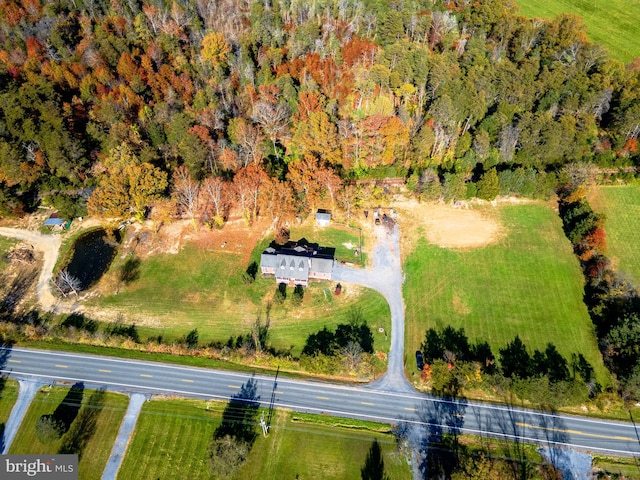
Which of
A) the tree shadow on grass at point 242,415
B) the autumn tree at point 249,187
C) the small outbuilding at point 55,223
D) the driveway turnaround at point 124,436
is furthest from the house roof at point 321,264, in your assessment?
the small outbuilding at point 55,223

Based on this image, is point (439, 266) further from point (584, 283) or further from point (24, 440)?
point (24, 440)

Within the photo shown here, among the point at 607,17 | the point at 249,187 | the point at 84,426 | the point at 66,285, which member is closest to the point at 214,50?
the point at 249,187

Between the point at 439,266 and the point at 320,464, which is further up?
the point at 439,266

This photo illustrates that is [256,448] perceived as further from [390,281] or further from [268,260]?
[390,281]

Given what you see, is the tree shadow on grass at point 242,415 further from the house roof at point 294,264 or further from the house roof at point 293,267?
the house roof at point 294,264

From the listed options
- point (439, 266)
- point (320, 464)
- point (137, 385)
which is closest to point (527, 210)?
point (439, 266)
